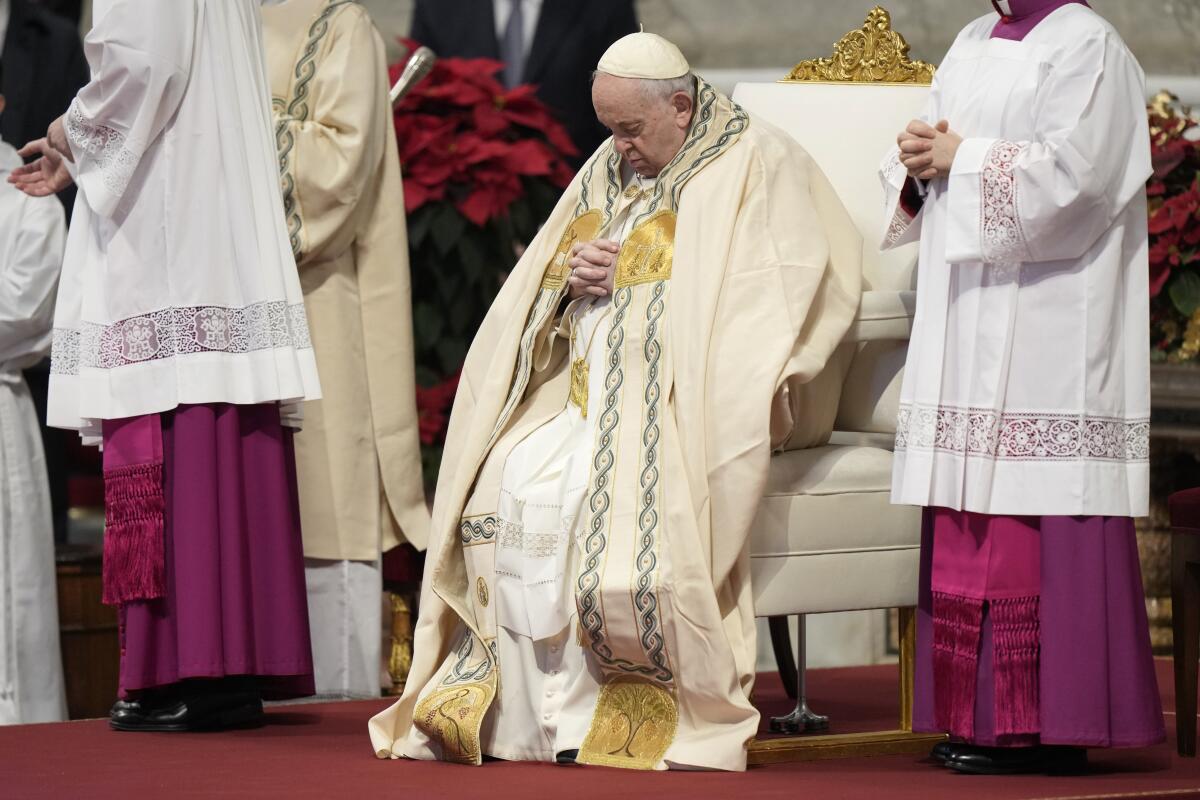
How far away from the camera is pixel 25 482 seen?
6.02m

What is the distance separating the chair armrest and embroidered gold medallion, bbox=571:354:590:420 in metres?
0.55

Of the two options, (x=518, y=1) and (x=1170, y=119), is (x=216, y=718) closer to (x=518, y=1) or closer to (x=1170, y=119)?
(x=1170, y=119)

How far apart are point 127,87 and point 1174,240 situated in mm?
2920

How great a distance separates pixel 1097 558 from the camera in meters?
4.23

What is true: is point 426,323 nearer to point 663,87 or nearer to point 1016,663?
point 663,87

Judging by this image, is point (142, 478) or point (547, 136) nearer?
point (142, 478)

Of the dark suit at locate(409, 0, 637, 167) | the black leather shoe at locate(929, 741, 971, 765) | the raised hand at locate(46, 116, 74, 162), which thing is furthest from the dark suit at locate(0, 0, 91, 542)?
the black leather shoe at locate(929, 741, 971, 765)

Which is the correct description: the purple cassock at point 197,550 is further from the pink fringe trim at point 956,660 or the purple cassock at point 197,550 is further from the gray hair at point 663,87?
the pink fringe trim at point 956,660

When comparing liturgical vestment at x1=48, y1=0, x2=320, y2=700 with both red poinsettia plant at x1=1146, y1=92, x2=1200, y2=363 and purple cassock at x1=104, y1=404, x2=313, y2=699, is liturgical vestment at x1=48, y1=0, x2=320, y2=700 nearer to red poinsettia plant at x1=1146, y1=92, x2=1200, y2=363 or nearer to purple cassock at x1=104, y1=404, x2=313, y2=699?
purple cassock at x1=104, y1=404, x2=313, y2=699

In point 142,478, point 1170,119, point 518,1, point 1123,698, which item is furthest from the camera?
point 518,1

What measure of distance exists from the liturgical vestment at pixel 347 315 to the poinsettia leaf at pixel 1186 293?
211 cm

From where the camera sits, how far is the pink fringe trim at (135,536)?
4.94 m

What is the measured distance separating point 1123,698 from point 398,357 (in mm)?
2368

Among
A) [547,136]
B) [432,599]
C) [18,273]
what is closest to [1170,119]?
[547,136]
